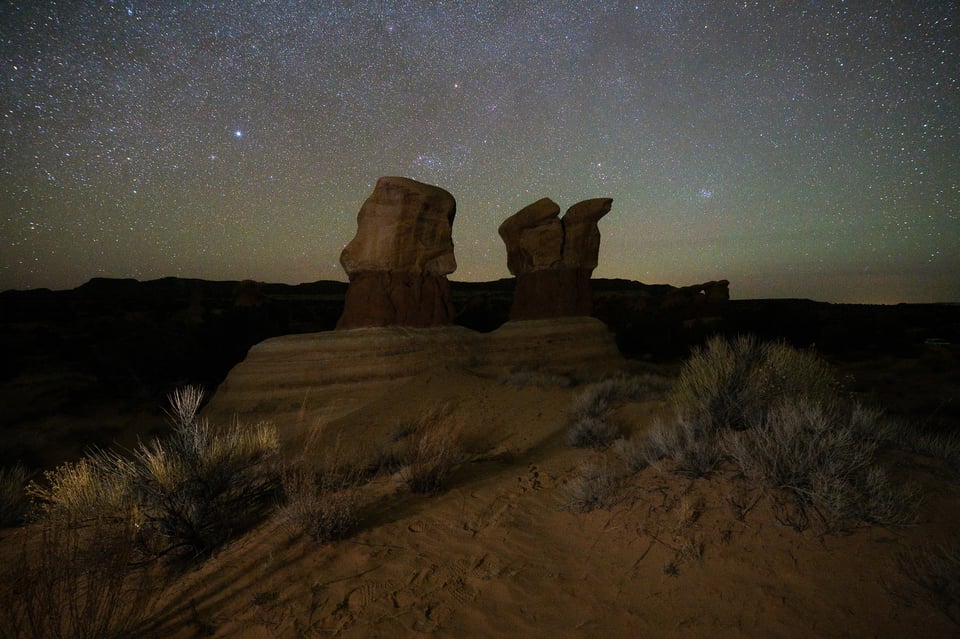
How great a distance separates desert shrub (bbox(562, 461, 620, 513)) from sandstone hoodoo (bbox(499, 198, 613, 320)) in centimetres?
1237

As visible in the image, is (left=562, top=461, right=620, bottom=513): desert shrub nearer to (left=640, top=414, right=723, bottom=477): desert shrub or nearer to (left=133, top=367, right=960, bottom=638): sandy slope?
(left=133, top=367, right=960, bottom=638): sandy slope

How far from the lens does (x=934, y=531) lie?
2695 millimetres

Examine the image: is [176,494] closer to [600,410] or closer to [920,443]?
[600,410]

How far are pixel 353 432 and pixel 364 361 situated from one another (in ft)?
9.59

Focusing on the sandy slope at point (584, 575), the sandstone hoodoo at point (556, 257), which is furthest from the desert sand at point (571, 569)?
the sandstone hoodoo at point (556, 257)

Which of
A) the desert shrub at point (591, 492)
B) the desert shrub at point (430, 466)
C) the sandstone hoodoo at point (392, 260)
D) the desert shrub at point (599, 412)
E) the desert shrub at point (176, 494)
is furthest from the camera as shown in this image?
the sandstone hoodoo at point (392, 260)

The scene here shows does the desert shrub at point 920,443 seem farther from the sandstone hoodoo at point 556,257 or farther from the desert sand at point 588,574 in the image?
the sandstone hoodoo at point 556,257

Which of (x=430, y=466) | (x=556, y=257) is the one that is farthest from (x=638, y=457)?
(x=556, y=257)

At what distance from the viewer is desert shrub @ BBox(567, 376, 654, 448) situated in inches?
225

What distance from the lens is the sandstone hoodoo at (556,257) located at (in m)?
16.3

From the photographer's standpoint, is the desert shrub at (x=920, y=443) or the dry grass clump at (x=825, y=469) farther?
the desert shrub at (x=920, y=443)

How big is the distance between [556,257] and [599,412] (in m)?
10.3

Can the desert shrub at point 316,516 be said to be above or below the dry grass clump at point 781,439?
below

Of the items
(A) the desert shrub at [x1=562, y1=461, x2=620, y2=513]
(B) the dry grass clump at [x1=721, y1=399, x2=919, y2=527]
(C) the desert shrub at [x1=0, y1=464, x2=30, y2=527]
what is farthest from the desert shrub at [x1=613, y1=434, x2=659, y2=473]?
(C) the desert shrub at [x1=0, y1=464, x2=30, y2=527]
